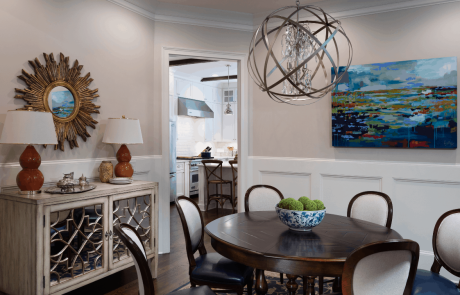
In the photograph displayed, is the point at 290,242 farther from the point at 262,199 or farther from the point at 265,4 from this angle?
the point at 265,4

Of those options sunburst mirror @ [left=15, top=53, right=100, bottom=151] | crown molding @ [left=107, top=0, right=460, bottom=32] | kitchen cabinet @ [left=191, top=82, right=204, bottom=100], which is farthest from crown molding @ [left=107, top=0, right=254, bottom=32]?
kitchen cabinet @ [left=191, top=82, right=204, bottom=100]

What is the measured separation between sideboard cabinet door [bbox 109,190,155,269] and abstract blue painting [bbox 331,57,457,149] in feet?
6.85

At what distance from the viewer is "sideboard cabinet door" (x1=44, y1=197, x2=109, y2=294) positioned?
2.27 metres

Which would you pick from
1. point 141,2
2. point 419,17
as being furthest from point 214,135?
point 419,17

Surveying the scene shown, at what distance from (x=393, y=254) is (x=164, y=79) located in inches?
122

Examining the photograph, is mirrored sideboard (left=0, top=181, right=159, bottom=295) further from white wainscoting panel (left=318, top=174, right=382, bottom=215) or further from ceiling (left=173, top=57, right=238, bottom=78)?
ceiling (left=173, top=57, right=238, bottom=78)

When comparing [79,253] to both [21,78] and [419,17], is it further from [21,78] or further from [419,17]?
[419,17]

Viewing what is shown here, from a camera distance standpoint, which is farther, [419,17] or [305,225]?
[419,17]

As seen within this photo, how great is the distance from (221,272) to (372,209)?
4.29ft

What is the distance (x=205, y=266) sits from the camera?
7.23 ft

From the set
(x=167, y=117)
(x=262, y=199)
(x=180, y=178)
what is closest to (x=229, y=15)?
(x=167, y=117)

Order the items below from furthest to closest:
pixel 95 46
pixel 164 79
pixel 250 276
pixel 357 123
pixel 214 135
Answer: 1. pixel 214 135
2. pixel 164 79
3. pixel 357 123
4. pixel 95 46
5. pixel 250 276

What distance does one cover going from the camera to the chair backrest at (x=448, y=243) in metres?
2.04

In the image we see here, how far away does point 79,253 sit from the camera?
8.04ft
